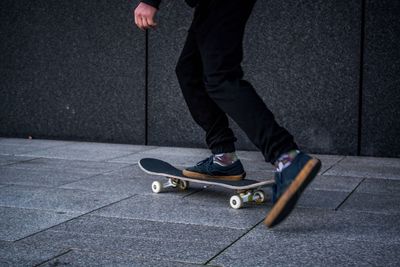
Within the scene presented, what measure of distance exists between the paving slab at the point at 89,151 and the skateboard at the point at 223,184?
1.50m

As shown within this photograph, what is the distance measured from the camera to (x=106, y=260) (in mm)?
2516

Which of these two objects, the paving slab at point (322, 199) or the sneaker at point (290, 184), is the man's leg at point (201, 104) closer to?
the paving slab at point (322, 199)

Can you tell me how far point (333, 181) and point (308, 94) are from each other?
4.87ft

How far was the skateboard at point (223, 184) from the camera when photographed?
3.49 meters

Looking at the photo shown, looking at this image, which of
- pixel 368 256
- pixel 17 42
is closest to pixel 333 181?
pixel 368 256

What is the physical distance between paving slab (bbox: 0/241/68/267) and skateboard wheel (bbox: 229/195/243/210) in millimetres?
1153

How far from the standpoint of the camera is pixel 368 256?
255cm

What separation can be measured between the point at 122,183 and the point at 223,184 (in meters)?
0.97

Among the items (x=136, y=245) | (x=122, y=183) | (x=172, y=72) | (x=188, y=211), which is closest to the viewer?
(x=136, y=245)

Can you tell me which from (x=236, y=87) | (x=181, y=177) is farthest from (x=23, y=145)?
(x=236, y=87)

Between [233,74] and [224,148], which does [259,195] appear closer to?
[224,148]

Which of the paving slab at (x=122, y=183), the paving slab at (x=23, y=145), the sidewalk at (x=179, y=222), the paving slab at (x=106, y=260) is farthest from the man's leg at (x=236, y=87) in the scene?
the paving slab at (x=23, y=145)

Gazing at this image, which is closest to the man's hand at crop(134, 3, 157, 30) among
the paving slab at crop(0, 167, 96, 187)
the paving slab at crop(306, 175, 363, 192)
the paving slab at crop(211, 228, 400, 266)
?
the paving slab at crop(211, 228, 400, 266)

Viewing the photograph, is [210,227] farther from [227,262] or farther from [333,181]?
[333,181]
